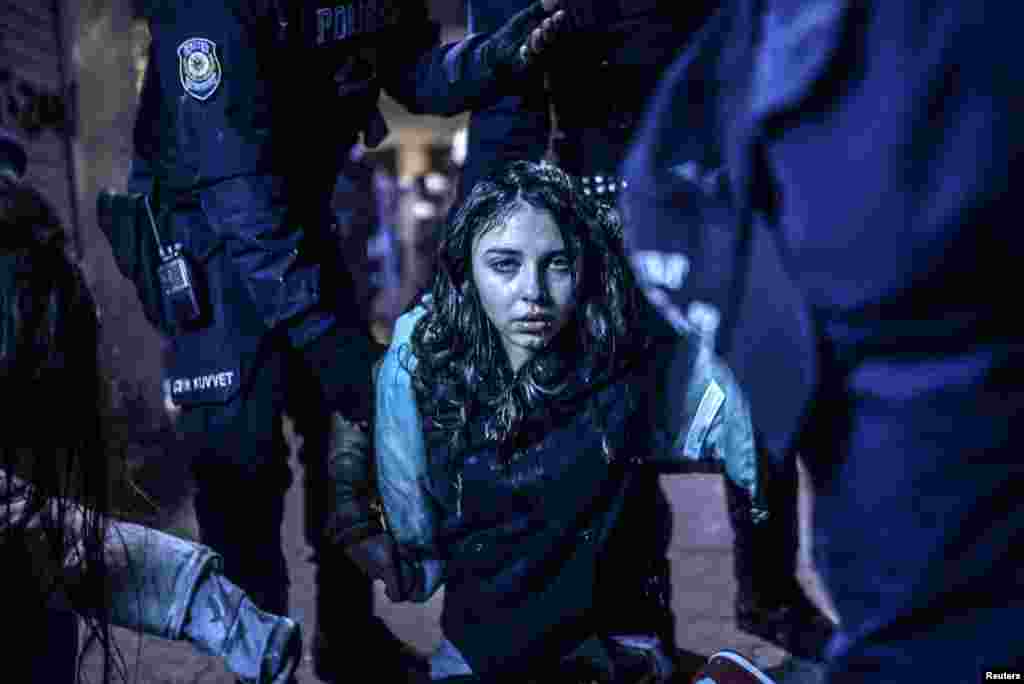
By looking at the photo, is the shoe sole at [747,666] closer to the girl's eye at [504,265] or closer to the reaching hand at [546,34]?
A: the girl's eye at [504,265]

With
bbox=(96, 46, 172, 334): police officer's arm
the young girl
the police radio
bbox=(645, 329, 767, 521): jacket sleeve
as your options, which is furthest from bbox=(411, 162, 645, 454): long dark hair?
bbox=(96, 46, 172, 334): police officer's arm

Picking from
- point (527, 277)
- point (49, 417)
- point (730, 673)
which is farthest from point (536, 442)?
point (49, 417)

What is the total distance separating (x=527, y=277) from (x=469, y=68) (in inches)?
31.3

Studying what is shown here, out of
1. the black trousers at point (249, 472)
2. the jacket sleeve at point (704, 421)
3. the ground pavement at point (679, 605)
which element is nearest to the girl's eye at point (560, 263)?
the jacket sleeve at point (704, 421)

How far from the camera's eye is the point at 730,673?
176 cm

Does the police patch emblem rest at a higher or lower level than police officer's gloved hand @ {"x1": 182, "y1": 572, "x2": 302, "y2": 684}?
higher

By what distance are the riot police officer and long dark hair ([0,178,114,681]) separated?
50 centimetres

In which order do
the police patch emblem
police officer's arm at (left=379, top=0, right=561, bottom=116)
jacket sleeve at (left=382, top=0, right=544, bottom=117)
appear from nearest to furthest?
the police patch emblem, police officer's arm at (left=379, top=0, right=561, bottom=116), jacket sleeve at (left=382, top=0, right=544, bottom=117)

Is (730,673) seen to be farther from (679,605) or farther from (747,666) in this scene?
(679,605)

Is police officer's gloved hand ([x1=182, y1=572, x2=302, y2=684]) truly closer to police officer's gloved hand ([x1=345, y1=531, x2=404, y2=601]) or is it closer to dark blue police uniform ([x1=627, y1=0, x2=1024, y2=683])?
police officer's gloved hand ([x1=345, y1=531, x2=404, y2=601])

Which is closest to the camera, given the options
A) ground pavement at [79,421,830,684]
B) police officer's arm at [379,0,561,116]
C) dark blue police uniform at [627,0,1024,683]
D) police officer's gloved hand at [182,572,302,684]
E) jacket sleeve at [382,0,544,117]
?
dark blue police uniform at [627,0,1024,683]

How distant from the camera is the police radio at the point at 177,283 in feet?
7.79

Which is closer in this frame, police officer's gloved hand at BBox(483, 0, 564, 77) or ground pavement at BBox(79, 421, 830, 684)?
police officer's gloved hand at BBox(483, 0, 564, 77)

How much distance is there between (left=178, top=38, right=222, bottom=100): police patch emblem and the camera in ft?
7.27
